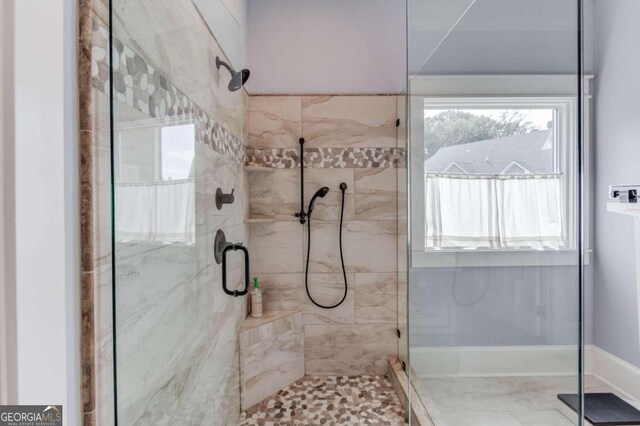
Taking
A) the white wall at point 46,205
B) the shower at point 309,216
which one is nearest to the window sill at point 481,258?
the shower at point 309,216

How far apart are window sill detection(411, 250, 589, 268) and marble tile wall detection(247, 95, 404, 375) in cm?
38

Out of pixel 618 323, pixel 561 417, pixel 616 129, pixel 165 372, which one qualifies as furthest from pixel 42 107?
pixel 618 323

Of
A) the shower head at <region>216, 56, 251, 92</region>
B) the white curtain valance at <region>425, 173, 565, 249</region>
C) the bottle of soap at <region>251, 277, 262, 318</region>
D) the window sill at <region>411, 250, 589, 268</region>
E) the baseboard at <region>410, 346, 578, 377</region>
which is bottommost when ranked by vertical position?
the baseboard at <region>410, 346, 578, 377</region>

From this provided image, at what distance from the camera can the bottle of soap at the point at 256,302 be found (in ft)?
6.61

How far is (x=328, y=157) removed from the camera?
2.14 metres

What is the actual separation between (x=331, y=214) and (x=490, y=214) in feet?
3.21

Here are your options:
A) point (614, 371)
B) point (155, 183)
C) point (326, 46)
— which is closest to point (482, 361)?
point (614, 371)

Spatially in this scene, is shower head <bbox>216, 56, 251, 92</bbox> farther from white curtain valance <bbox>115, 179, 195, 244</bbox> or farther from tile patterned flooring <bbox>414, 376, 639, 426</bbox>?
tile patterned flooring <bbox>414, 376, 639, 426</bbox>

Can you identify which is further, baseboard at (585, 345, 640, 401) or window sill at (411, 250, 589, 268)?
baseboard at (585, 345, 640, 401)

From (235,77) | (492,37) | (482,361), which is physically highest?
(492,37)

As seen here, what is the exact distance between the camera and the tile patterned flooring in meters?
1.42

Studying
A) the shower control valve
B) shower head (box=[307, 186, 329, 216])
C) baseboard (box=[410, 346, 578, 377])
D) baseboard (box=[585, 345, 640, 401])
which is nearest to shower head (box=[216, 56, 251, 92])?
the shower control valve

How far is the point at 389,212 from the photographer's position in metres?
2.17

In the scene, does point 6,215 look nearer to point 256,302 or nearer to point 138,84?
point 138,84
